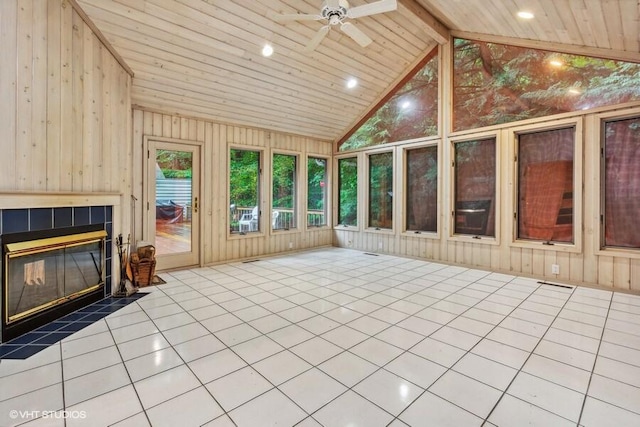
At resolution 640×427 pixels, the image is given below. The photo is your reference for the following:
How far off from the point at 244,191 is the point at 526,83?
16.8 ft

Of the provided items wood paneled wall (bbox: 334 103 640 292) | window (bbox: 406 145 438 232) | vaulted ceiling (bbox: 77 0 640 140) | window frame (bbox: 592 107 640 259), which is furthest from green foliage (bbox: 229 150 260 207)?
window frame (bbox: 592 107 640 259)

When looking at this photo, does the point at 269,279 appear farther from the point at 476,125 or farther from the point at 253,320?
the point at 476,125

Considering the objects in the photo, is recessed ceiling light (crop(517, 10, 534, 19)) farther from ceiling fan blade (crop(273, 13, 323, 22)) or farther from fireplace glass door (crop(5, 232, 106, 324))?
fireplace glass door (crop(5, 232, 106, 324))

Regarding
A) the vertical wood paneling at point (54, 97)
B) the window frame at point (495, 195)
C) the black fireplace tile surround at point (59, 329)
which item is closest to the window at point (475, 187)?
the window frame at point (495, 195)

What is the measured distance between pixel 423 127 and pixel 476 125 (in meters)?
0.98

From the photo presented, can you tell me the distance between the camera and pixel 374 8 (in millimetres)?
3117

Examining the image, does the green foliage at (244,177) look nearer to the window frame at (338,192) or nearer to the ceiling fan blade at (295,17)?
the window frame at (338,192)

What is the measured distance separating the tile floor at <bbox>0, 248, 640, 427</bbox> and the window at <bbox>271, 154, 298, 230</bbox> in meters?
2.96

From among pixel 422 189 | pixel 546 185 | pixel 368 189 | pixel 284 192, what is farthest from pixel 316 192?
pixel 546 185

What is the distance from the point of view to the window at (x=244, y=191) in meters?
5.90

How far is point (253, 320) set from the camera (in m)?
3.05

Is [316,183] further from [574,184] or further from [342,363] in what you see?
[342,363]

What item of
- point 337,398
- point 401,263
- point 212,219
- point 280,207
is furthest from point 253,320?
point 280,207

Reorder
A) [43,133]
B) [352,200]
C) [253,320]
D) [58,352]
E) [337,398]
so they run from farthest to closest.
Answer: [352,200], [253,320], [43,133], [58,352], [337,398]
